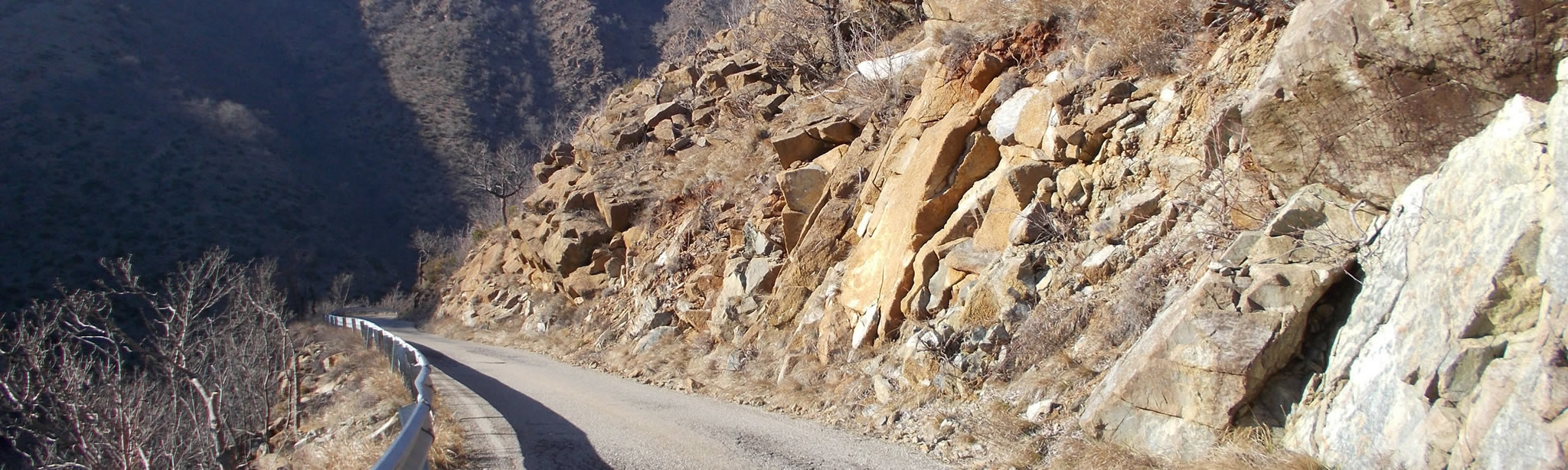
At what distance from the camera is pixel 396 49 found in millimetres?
66250

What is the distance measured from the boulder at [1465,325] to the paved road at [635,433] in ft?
9.74

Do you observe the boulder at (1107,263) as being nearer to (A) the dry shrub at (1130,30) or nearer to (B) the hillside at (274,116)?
(A) the dry shrub at (1130,30)

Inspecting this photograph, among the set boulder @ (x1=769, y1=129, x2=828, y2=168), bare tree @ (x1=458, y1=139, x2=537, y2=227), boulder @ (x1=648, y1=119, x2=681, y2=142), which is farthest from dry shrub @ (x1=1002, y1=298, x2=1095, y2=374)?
bare tree @ (x1=458, y1=139, x2=537, y2=227)

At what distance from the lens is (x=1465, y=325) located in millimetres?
3977

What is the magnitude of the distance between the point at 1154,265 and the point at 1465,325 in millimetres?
2959

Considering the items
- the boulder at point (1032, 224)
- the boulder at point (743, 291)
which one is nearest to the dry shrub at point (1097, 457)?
the boulder at point (1032, 224)

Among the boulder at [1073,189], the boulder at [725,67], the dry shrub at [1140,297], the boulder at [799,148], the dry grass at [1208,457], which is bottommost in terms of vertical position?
the dry grass at [1208,457]

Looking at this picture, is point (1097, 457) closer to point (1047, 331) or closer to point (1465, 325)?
point (1047, 331)

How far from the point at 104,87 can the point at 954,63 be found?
2308 inches

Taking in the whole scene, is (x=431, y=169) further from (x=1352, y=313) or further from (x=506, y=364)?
(x=1352, y=313)

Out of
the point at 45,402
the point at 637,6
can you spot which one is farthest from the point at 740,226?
the point at 637,6

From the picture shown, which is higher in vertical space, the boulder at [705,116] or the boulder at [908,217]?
the boulder at [705,116]

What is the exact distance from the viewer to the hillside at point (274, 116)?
43.5m

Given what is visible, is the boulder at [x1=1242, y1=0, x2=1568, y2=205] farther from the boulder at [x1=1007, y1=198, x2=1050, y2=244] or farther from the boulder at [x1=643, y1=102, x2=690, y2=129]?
the boulder at [x1=643, y1=102, x2=690, y2=129]
